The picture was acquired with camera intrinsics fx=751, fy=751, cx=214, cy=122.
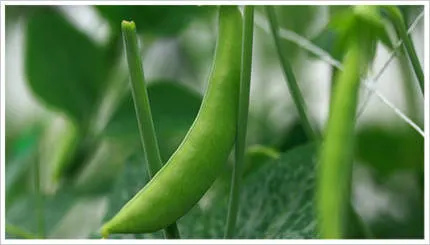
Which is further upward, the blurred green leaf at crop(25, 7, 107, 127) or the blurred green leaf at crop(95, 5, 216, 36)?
the blurred green leaf at crop(95, 5, 216, 36)

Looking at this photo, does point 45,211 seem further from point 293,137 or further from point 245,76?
point 245,76

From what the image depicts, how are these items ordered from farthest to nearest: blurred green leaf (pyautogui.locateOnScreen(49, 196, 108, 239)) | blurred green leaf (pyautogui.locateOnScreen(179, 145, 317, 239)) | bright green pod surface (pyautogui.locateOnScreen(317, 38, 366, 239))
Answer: blurred green leaf (pyautogui.locateOnScreen(49, 196, 108, 239)) < blurred green leaf (pyautogui.locateOnScreen(179, 145, 317, 239)) < bright green pod surface (pyautogui.locateOnScreen(317, 38, 366, 239))

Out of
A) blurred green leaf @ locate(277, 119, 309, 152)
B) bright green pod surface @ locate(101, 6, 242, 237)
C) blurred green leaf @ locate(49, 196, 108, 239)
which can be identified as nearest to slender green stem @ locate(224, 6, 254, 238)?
bright green pod surface @ locate(101, 6, 242, 237)

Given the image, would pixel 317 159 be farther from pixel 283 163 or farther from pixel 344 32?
pixel 344 32

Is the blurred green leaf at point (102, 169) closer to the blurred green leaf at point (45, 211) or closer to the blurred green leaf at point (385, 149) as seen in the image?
the blurred green leaf at point (45, 211)

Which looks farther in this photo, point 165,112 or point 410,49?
point 165,112

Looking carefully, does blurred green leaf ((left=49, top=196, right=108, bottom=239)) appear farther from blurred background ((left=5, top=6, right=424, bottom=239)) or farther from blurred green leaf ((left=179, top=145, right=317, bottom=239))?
blurred green leaf ((left=179, top=145, right=317, bottom=239))

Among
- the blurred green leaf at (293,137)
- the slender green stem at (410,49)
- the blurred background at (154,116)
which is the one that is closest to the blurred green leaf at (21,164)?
the blurred background at (154,116)

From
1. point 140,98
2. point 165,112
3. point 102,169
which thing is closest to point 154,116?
point 165,112

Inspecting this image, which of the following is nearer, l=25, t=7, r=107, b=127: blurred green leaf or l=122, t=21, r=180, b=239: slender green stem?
l=122, t=21, r=180, b=239: slender green stem
